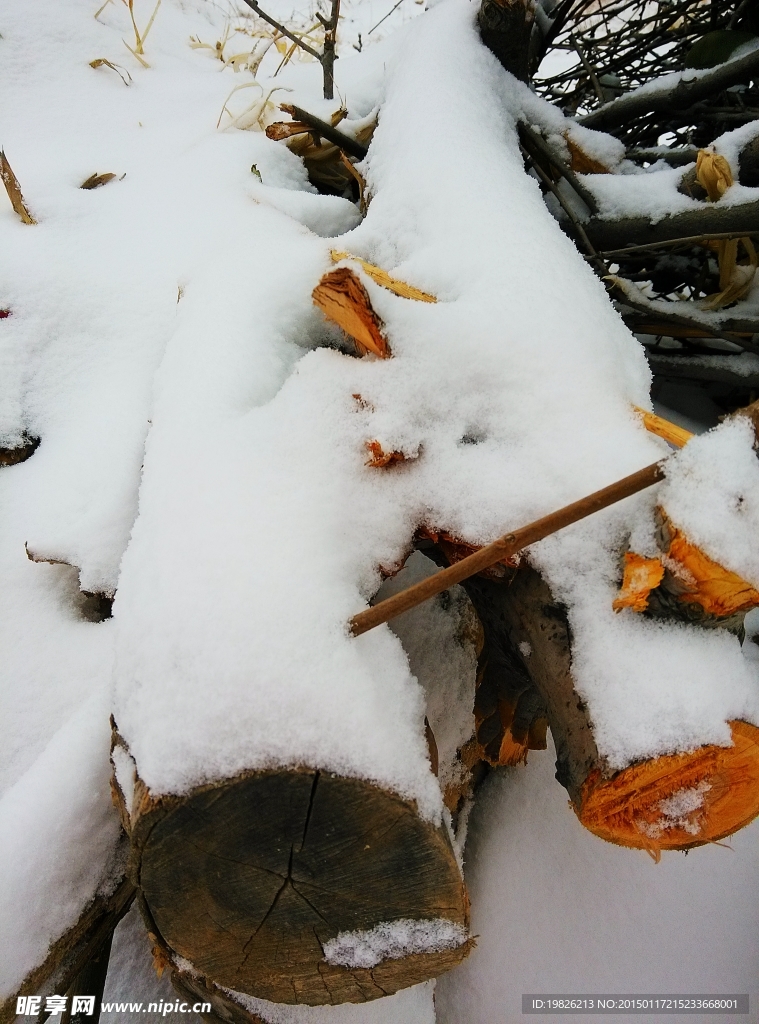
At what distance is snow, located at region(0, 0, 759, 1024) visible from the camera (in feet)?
1.99

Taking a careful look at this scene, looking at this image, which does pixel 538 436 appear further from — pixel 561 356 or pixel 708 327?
pixel 708 327

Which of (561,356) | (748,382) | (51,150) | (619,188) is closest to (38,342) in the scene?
(51,150)

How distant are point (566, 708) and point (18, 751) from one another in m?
0.81

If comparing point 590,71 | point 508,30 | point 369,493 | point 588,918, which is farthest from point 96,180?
point 588,918

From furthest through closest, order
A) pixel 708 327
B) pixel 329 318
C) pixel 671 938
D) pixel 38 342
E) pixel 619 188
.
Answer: pixel 619 188 < pixel 708 327 < pixel 38 342 < pixel 671 938 < pixel 329 318

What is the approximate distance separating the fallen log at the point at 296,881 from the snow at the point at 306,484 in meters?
0.04

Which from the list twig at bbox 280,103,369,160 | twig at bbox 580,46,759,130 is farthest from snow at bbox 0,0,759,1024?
twig at bbox 580,46,759,130

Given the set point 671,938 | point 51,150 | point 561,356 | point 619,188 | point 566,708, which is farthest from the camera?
point 51,150

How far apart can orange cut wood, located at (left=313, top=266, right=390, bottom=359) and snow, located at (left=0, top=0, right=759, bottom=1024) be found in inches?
1.1

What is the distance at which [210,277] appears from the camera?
109 cm

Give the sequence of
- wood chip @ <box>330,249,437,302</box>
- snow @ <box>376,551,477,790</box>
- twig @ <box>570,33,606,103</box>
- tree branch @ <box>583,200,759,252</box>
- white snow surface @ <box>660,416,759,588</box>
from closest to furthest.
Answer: white snow surface @ <box>660,416,759,588</box>
wood chip @ <box>330,249,437,302</box>
snow @ <box>376,551,477,790</box>
tree branch @ <box>583,200,759,252</box>
twig @ <box>570,33,606,103</box>

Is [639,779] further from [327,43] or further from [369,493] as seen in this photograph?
[327,43]

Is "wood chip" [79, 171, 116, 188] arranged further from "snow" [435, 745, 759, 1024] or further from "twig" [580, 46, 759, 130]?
"snow" [435, 745, 759, 1024]

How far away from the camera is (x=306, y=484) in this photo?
74 centimetres
